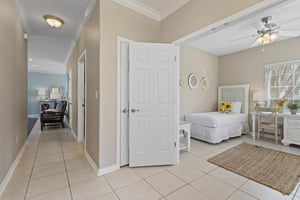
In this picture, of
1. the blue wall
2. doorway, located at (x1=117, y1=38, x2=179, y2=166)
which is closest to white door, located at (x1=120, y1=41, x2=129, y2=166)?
doorway, located at (x1=117, y1=38, x2=179, y2=166)

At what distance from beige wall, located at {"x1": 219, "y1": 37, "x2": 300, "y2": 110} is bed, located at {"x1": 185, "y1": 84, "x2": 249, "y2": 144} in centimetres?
27

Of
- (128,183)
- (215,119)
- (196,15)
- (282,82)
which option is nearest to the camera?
(128,183)

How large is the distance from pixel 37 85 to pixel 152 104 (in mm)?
9880

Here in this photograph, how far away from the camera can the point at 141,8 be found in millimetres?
2686

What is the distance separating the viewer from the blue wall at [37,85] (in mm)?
9195

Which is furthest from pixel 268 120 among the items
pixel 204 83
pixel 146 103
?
pixel 146 103

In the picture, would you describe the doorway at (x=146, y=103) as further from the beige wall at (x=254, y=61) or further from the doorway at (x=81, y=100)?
the beige wall at (x=254, y=61)

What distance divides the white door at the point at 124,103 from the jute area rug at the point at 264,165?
1.58 m

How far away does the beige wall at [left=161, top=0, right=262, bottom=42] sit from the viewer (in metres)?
1.86

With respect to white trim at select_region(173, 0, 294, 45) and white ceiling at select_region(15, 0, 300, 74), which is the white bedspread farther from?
white trim at select_region(173, 0, 294, 45)

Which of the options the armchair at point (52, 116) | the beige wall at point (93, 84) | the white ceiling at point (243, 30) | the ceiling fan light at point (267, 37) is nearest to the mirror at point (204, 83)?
the white ceiling at point (243, 30)

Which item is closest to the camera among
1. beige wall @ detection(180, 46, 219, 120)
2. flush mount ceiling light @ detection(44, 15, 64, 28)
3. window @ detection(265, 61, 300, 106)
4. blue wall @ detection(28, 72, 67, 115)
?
flush mount ceiling light @ detection(44, 15, 64, 28)

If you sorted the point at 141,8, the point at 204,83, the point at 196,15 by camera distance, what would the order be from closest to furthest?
the point at 196,15 → the point at 141,8 → the point at 204,83

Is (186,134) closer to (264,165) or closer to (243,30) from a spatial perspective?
(264,165)
